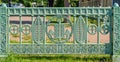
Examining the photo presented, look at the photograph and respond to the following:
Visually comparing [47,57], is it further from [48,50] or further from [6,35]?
[6,35]

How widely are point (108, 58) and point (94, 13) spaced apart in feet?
3.80

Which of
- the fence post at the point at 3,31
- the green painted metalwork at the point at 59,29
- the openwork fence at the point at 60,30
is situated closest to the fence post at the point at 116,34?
the openwork fence at the point at 60,30

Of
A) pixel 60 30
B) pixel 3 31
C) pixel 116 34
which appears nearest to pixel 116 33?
pixel 116 34

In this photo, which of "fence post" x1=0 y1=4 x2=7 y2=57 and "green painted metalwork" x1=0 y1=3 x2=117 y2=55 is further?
"green painted metalwork" x1=0 y1=3 x2=117 y2=55

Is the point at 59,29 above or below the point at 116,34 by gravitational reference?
above

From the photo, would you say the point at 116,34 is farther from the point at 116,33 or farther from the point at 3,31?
the point at 3,31

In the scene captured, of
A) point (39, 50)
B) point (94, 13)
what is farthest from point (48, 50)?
point (94, 13)

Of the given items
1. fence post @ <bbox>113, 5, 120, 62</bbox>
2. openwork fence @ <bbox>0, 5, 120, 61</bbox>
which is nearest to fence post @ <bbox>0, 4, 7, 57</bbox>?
openwork fence @ <bbox>0, 5, 120, 61</bbox>

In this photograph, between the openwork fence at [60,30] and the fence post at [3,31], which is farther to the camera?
the openwork fence at [60,30]

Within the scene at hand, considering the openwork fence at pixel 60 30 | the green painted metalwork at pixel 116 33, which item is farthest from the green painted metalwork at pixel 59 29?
the green painted metalwork at pixel 116 33

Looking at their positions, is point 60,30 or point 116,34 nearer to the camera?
point 116,34

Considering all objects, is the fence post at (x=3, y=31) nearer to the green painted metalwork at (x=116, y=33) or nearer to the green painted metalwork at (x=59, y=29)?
the green painted metalwork at (x=59, y=29)

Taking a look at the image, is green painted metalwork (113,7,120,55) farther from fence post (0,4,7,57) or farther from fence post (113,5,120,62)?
fence post (0,4,7,57)

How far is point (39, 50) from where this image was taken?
8.37 meters
